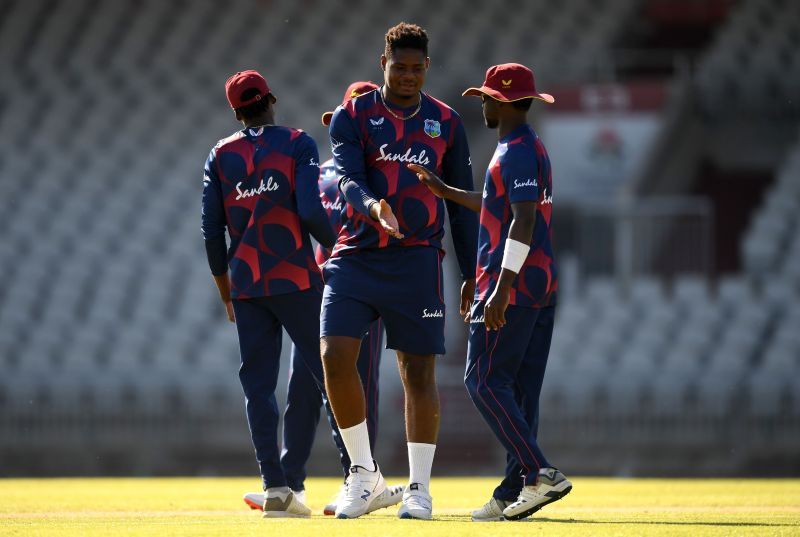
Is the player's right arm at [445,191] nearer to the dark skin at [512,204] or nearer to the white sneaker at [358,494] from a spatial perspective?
the dark skin at [512,204]

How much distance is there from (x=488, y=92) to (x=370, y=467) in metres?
1.80

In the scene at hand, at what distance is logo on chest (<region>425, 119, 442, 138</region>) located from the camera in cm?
723

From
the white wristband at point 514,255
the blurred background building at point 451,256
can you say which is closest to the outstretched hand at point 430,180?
the white wristband at point 514,255

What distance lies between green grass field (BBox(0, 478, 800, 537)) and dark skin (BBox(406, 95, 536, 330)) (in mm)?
934

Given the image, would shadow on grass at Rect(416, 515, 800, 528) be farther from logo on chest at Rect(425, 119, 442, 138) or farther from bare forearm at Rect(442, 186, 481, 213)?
logo on chest at Rect(425, 119, 442, 138)

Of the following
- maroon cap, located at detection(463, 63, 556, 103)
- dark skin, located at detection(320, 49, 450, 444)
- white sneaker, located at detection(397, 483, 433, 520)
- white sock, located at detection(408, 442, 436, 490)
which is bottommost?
white sneaker, located at detection(397, 483, 433, 520)

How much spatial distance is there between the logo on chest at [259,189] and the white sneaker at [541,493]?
1.85 meters

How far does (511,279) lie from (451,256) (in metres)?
13.5

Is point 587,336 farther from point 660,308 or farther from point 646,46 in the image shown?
point 646,46

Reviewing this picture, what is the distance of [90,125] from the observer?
23344 millimetres

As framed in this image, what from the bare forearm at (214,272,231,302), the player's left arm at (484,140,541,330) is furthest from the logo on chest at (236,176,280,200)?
the player's left arm at (484,140,541,330)

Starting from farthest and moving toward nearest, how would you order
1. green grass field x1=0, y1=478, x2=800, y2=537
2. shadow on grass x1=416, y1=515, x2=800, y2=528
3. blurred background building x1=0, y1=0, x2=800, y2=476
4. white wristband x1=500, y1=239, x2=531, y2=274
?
blurred background building x1=0, y1=0, x2=800, y2=476, white wristband x1=500, y1=239, x2=531, y2=274, shadow on grass x1=416, y1=515, x2=800, y2=528, green grass field x1=0, y1=478, x2=800, y2=537

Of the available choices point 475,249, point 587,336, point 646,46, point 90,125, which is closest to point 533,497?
point 475,249

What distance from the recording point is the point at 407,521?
22.2ft
